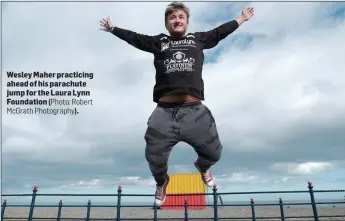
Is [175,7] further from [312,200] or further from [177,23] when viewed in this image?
[312,200]

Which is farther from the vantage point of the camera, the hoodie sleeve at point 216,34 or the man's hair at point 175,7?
the hoodie sleeve at point 216,34

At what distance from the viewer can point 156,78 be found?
2764 mm

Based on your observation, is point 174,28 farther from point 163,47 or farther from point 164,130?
point 164,130

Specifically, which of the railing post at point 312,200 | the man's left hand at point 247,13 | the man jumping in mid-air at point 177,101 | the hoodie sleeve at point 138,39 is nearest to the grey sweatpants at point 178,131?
the man jumping in mid-air at point 177,101

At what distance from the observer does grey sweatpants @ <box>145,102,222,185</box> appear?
256 centimetres

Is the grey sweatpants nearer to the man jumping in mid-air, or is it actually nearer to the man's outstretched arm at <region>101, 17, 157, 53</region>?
the man jumping in mid-air

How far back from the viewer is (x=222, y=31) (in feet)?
9.96

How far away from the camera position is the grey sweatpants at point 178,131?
256 centimetres

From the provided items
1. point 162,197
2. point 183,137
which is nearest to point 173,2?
point 183,137

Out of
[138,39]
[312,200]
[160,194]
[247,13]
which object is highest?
[247,13]

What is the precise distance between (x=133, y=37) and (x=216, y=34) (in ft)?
2.72

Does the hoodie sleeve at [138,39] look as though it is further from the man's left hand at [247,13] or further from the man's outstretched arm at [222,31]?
the man's left hand at [247,13]

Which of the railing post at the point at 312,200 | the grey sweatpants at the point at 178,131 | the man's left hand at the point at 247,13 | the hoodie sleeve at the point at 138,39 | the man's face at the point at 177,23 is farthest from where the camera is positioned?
the railing post at the point at 312,200

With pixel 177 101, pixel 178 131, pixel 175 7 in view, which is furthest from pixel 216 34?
pixel 178 131
